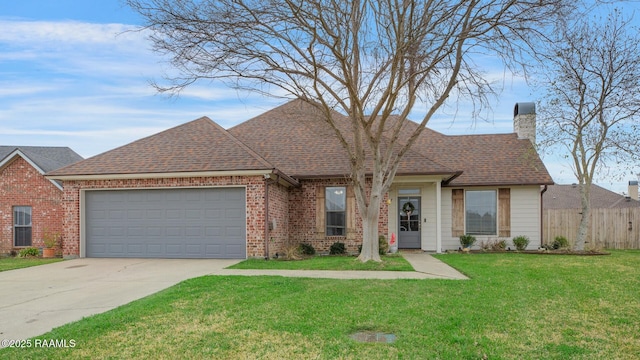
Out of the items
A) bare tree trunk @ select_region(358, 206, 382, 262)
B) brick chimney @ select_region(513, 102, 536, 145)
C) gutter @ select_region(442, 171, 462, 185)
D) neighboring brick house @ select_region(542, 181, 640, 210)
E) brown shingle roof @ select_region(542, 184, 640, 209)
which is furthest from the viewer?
brown shingle roof @ select_region(542, 184, 640, 209)

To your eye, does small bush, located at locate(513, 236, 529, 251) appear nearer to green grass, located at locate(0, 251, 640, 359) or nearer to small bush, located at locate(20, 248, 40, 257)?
green grass, located at locate(0, 251, 640, 359)

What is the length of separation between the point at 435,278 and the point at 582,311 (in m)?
3.30

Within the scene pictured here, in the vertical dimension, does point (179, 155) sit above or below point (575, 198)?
above

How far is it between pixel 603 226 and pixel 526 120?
18.2ft

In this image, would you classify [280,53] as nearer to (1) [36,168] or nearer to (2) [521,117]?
(1) [36,168]

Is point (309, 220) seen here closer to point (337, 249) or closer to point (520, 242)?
point (337, 249)

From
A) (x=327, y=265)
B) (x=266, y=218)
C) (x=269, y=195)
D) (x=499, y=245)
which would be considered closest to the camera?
(x=327, y=265)

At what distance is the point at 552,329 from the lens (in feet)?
19.7

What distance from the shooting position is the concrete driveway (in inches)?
264

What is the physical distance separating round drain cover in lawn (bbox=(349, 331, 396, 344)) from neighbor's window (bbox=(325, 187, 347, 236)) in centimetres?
1035

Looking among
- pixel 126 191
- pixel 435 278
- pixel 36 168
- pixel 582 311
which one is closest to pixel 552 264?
pixel 435 278

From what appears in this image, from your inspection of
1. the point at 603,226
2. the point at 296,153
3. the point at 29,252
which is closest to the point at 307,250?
the point at 296,153

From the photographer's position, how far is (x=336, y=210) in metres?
16.3

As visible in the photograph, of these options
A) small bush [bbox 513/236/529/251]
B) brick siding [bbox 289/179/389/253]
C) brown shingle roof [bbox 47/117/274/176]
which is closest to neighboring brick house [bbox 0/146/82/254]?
brown shingle roof [bbox 47/117/274/176]
